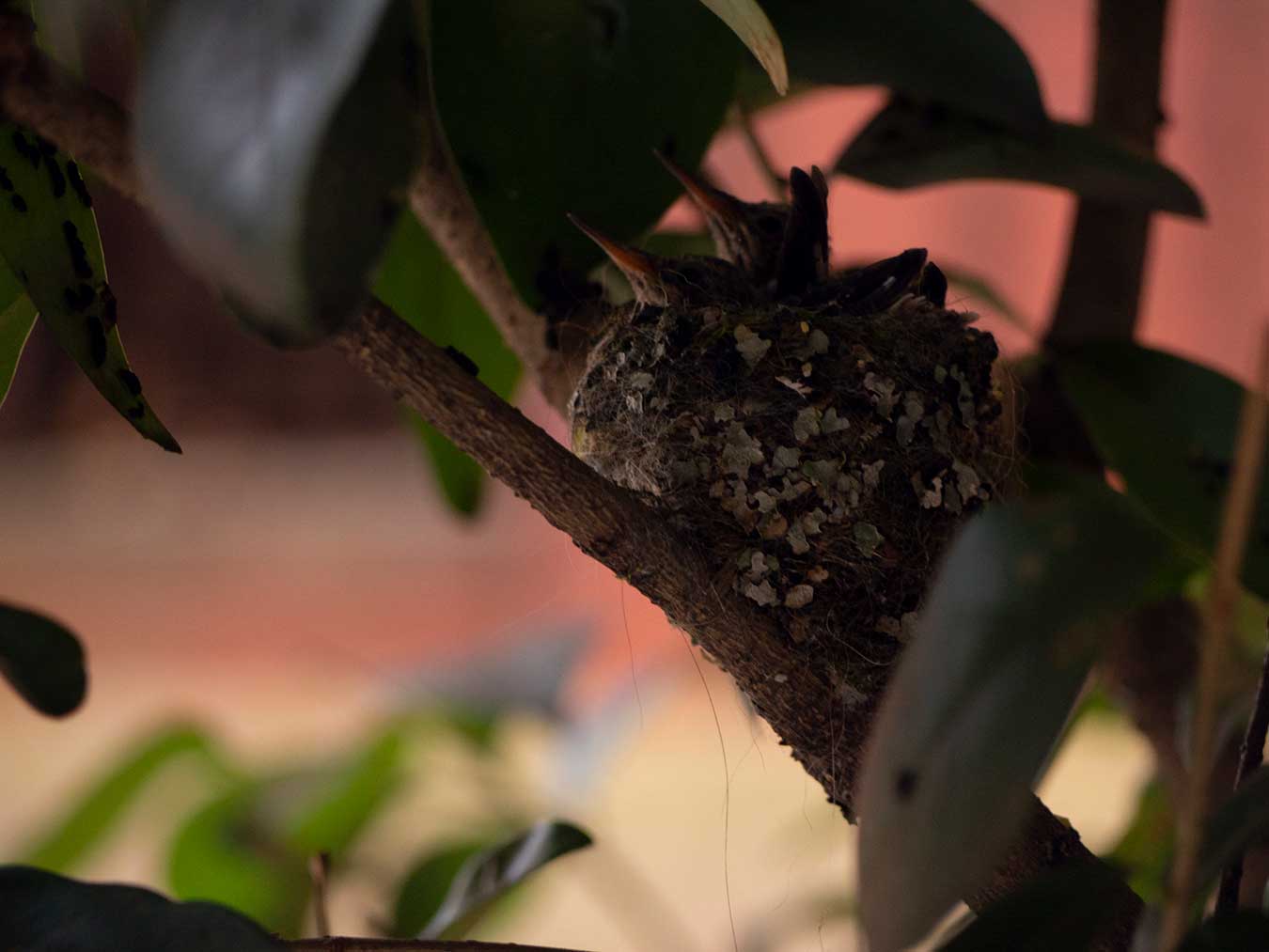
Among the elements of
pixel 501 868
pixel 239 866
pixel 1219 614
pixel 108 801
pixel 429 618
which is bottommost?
pixel 429 618

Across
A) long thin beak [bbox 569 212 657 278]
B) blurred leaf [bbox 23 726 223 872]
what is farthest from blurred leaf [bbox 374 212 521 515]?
blurred leaf [bbox 23 726 223 872]

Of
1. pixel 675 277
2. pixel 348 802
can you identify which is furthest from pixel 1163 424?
pixel 348 802

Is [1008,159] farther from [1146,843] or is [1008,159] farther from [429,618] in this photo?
[429,618]

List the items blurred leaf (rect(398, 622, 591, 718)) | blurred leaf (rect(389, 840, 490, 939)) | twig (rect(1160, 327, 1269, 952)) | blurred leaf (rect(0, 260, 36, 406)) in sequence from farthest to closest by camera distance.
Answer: blurred leaf (rect(398, 622, 591, 718)) → blurred leaf (rect(389, 840, 490, 939)) → blurred leaf (rect(0, 260, 36, 406)) → twig (rect(1160, 327, 1269, 952))

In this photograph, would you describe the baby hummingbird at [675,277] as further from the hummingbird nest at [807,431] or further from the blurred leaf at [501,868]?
the blurred leaf at [501,868]

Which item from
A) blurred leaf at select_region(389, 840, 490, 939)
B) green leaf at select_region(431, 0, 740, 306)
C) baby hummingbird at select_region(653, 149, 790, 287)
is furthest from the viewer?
baby hummingbird at select_region(653, 149, 790, 287)

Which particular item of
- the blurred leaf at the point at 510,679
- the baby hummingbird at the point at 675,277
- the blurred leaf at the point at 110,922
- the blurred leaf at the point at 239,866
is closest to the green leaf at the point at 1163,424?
the baby hummingbird at the point at 675,277

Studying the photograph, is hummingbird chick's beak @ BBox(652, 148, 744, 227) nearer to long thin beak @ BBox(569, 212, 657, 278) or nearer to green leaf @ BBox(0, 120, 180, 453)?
long thin beak @ BBox(569, 212, 657, 278)
